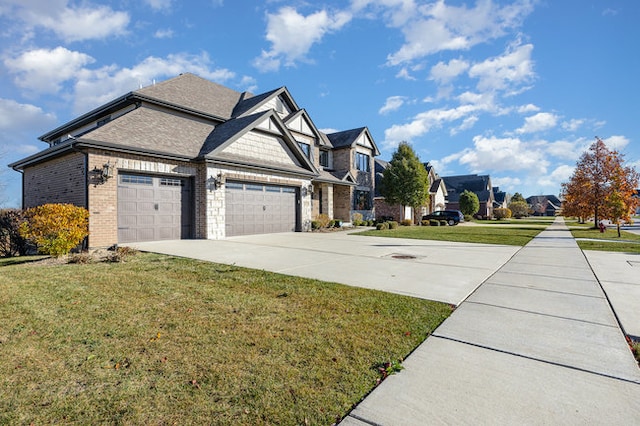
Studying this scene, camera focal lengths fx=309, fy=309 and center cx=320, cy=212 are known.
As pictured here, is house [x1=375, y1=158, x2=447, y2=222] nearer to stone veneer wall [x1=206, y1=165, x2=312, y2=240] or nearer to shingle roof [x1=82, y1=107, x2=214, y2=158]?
stone veneer wall [x1=206, y1=165, x2=312, y2=240]

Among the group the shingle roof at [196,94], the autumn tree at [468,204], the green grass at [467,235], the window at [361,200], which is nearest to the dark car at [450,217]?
the window at [361,200]

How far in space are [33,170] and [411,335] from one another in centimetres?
1887

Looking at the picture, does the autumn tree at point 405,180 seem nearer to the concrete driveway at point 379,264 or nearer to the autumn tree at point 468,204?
the concrete driveway at point 379,264

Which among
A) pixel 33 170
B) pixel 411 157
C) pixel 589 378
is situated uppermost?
pixel 411 157

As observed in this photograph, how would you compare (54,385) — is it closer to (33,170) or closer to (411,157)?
A: (33,170)

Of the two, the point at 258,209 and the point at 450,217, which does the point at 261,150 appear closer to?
the point at 258,209

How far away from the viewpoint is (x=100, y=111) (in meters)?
15.9

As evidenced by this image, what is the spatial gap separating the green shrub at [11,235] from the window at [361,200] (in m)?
21.9

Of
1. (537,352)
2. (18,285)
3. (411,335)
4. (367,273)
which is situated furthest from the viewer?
(367,273)

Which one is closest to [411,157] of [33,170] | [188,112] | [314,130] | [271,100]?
[314,130]

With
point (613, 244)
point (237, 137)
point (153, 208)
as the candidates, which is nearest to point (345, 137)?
point (237, 137)

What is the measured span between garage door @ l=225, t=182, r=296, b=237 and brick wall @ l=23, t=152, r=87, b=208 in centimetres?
554

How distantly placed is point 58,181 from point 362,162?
74.6 feet

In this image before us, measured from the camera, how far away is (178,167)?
13367 mm
